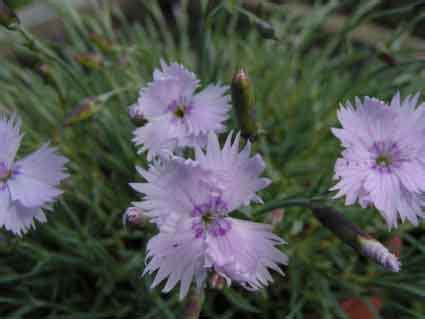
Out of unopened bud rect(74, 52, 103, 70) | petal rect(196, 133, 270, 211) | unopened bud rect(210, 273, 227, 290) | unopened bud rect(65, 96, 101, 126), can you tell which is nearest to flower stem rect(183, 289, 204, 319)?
unopened bud rect(210, 273, 227, 290)

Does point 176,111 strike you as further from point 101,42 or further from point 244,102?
point 101,42

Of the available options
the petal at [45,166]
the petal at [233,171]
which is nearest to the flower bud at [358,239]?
the petal at [233,171]

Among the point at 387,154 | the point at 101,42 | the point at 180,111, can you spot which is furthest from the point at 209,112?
the point at 101,42

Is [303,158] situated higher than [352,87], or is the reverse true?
[352,87]

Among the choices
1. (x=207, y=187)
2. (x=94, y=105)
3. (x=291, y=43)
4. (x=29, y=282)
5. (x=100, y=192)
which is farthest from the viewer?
(x=291, y=43)

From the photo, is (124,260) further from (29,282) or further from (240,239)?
(240,239)

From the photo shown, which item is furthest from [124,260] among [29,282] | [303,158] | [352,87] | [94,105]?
[352,87]
